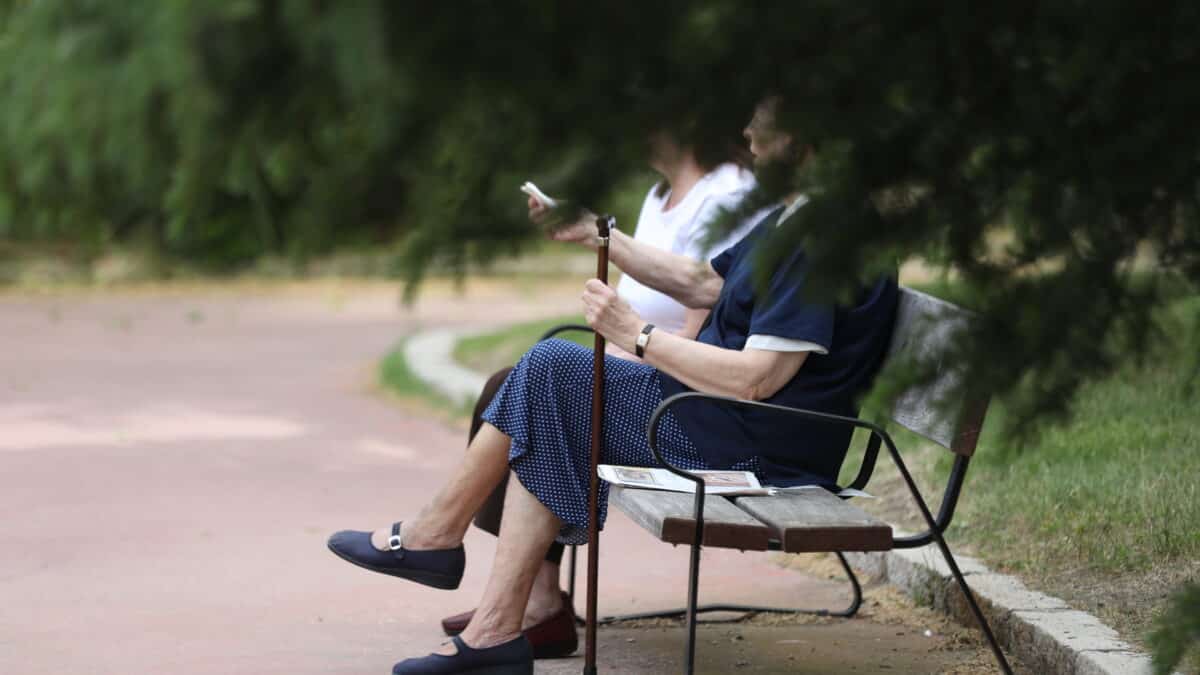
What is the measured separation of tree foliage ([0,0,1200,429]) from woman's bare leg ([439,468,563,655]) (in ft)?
5.67

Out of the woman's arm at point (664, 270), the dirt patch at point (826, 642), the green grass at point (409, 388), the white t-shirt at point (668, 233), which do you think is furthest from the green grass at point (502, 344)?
the woman's arm at point (664, 270)

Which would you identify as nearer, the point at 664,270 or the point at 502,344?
the point at 664,270

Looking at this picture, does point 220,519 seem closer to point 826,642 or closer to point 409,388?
point 826,642

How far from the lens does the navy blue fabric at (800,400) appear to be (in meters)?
4.03

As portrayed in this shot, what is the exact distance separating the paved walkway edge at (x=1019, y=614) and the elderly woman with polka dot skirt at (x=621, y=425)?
0.61 m

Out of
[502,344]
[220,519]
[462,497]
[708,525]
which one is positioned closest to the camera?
[708,525]

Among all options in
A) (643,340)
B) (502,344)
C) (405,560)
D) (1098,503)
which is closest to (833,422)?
(643,340)

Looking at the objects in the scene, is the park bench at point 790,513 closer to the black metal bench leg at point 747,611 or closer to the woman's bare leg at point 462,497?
the woman's bare leg at point 462,497

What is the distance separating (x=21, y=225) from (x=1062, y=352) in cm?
149

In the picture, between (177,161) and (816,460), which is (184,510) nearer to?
(816,460)

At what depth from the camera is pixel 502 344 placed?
10.9 m

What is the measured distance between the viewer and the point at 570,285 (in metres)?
18.1

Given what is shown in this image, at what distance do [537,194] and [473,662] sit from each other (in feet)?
6.67

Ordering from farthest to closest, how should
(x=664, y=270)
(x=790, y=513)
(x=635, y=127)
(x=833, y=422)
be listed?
(x=664, y=270)
(x=833, y=422)
(x=790, y=513)
(x=635, y=127)
